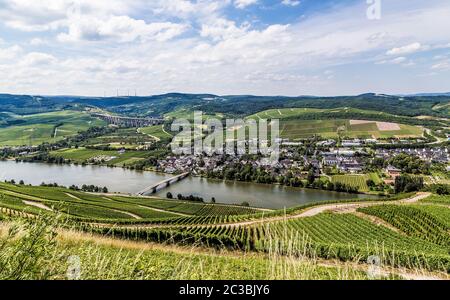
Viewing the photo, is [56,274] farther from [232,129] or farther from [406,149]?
[232,129]

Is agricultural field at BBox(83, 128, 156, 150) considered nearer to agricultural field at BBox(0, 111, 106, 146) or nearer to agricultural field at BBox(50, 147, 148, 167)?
agricultural field at BBox(50, 147, 148, 167)

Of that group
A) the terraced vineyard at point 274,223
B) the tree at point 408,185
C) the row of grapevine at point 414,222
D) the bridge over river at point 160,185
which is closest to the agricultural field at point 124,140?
the bridge over river at point 160,185

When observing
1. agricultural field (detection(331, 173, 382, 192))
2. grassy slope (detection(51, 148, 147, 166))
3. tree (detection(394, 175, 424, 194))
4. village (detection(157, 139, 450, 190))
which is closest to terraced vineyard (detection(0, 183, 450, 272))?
tree (detection(394, 175, 424, 194))

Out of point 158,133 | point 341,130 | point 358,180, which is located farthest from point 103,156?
point 341,130

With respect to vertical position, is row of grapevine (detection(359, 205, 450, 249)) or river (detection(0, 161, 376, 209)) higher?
row of grapevine (detection(359, 205, 450, 249))

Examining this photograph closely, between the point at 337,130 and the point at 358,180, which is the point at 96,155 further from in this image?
the point at 337,130
